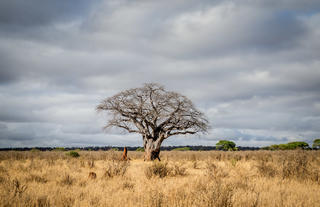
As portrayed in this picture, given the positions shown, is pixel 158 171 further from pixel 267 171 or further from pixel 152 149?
pixel 152 149

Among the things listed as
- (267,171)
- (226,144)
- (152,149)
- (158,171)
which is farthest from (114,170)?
(226,144)

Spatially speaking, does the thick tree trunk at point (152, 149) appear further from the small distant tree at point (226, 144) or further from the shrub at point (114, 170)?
the small distant tree at point (226, 144)

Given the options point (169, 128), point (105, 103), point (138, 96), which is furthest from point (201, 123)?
point (105, 103)

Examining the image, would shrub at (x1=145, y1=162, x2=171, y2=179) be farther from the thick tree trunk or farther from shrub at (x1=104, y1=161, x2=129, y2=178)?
the thick tree trunk

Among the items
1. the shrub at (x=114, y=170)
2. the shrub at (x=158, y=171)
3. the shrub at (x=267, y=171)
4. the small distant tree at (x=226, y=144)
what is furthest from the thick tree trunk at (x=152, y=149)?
the small distant tree at (x=226, y=144)

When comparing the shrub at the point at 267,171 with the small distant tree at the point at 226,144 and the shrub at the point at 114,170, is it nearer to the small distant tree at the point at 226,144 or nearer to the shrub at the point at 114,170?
the shrub at the point at 114,170

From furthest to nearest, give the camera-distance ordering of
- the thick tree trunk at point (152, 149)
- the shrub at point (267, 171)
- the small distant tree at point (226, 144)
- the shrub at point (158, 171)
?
the small distant tree at point (226, 144)
the thick tree trunk at point (152, 149)
the shrub at point (158, 171)
the shrub at point (267, 171)

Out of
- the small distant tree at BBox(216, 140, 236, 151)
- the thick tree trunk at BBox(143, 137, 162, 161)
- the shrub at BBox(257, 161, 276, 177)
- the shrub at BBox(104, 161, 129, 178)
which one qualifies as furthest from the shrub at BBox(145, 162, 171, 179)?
the small distant tree at BBox(216, 140, 236, 151)

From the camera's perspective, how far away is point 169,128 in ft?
83.1

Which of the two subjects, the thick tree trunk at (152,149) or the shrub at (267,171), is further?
the thick tree trunk at (152,149)

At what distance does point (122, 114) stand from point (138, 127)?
2.19m

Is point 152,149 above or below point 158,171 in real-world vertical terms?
above

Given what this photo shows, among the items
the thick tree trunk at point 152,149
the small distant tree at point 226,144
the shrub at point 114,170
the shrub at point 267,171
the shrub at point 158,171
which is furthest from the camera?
the small distant tree at point 226,144

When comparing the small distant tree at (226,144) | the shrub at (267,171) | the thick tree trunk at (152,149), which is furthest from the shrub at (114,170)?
the small distant tree at (226,144)
